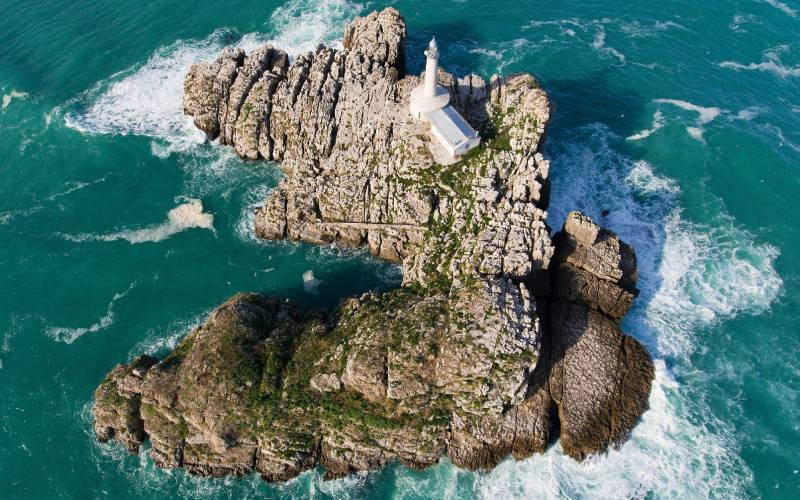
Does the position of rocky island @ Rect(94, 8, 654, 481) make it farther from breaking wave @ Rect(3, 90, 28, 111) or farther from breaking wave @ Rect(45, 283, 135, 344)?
breaking wave @ Rect(3, 90, 28, 111)

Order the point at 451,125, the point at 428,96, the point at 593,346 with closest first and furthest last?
the point at 593,346, the point at 451,125, the point at 428,96

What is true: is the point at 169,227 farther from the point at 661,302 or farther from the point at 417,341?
the point at 661,302

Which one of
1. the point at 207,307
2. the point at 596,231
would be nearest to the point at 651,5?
the point at 596,231

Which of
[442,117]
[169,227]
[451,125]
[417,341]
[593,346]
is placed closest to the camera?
[417,341]

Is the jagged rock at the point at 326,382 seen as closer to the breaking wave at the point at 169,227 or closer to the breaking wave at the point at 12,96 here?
the breaking wave at the point at 169,227

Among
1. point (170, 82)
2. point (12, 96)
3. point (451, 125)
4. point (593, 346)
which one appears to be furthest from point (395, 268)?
point (12, 96)

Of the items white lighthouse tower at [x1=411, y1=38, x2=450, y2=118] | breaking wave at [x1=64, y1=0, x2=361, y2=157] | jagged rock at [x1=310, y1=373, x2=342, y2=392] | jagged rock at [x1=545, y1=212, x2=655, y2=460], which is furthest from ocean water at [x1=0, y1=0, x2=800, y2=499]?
white lighthouse tower at [x1=411, y1=38, x2=450, y2=118]

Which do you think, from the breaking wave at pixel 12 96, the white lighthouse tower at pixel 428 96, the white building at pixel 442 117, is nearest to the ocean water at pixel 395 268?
the breaking wave at pixel 12 96
